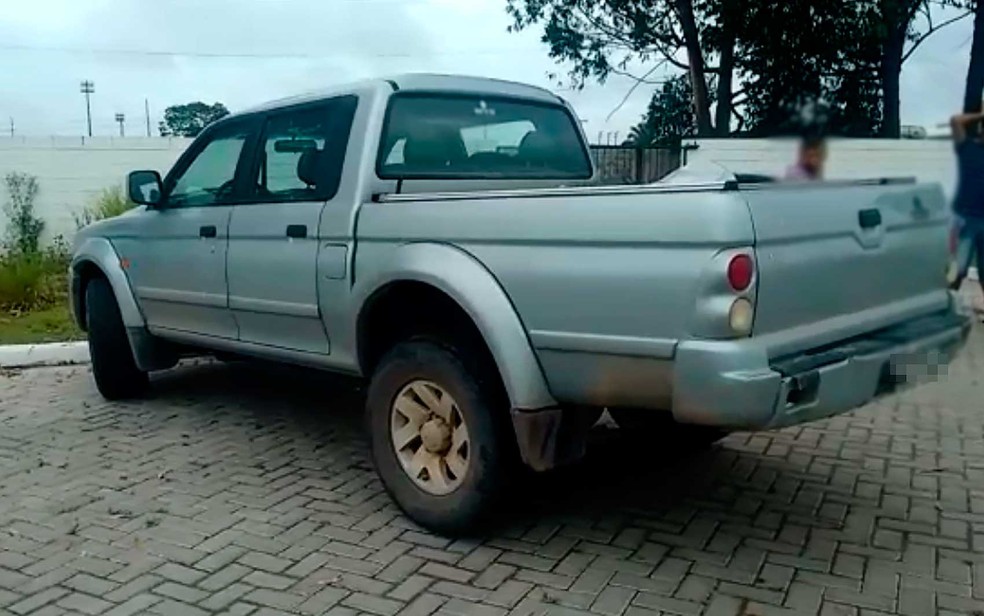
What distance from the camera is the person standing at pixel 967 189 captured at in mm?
2389

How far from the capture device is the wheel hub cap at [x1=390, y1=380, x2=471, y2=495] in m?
3.59

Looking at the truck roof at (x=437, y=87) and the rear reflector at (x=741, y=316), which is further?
the truck roof at (x=437, y=87)

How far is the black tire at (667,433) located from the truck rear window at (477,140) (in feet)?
4.54

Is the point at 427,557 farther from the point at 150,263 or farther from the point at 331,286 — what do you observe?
the point at 150,263

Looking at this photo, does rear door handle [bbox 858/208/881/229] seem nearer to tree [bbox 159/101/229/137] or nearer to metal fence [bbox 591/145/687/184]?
metal fence [bbox 591/145/687/184]

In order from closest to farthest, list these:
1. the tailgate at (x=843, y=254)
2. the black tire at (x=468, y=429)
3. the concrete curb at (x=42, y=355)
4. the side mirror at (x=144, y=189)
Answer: the tailgate at (x=843, y=254) → the black tire at (x=468, y=429) → the side mirror at (x=144, y=189) → the concrete curb at (x=42, y=355)

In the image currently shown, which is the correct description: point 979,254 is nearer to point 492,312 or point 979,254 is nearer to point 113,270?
point 492,312

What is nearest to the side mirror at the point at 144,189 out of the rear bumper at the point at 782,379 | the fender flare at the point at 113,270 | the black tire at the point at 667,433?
the fender flare at the point at 113,270

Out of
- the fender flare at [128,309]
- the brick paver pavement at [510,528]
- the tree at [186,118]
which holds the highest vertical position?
the tree at [186,118]

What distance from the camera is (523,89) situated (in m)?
4.93

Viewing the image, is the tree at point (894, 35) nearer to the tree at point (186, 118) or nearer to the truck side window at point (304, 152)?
the truck side window at point (304, 152)

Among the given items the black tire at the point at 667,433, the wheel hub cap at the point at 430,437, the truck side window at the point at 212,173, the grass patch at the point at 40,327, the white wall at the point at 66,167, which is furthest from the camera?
the white wall at the point at 66,167

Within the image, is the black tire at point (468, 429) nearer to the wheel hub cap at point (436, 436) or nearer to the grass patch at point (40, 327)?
the wheel hub cap at point (436, 436)

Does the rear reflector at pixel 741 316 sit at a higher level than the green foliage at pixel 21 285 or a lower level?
higher
